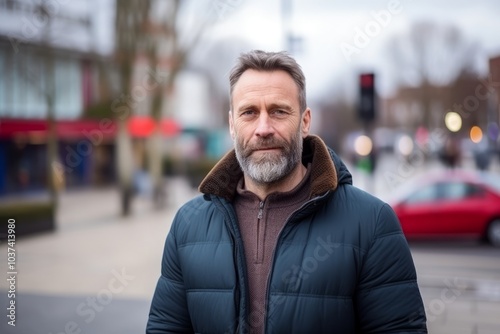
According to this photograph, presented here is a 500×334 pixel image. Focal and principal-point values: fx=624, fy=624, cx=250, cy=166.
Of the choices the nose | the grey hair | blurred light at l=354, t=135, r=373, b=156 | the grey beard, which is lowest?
blurred light at l=354, t=135, r=373, b=156

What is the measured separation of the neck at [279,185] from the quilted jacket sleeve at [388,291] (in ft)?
1.23

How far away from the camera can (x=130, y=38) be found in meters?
21.5

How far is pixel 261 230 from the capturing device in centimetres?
233

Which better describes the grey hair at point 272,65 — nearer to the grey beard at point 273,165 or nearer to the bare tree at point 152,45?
the grey beard at point 273,165

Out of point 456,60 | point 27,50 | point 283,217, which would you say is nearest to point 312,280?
point 283,217

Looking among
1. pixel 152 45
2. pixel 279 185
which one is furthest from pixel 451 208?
pixel 152 45

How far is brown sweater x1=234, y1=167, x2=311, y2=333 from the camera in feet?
7.40

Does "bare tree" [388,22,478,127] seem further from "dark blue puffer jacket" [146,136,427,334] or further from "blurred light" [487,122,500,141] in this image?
"dark blue puffer jacket" [146,136,427,334]

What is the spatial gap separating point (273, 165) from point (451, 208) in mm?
11162

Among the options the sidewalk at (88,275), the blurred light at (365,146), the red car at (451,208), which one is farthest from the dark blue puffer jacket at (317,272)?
the blurred light at (365,146)

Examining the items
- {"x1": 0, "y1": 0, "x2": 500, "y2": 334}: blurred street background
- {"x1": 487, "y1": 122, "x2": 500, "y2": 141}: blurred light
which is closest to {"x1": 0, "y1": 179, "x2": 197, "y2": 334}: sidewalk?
{"x1": 0, "y1": 0, "x2": 500, "y2": 334}: blurred street background

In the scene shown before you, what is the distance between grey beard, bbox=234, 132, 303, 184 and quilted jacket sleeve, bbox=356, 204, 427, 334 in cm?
39

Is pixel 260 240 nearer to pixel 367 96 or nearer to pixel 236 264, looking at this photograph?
pixel 236 264

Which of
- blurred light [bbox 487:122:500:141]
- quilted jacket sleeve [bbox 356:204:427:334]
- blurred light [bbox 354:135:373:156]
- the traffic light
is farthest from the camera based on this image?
blurred light [bbox 487:122:500:141]
